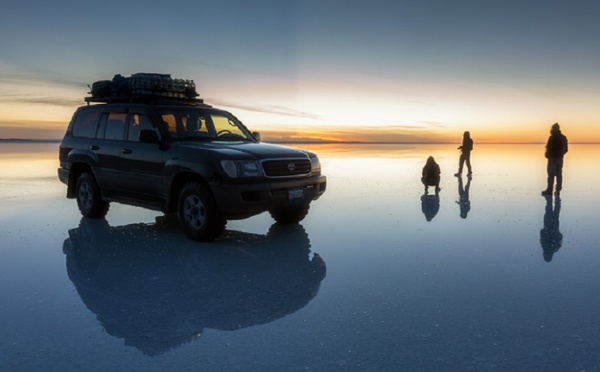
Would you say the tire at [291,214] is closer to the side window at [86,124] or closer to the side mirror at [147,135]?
the side mirror at [147,135]

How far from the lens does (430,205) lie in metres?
11.3

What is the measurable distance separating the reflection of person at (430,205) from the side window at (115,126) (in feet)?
19.1

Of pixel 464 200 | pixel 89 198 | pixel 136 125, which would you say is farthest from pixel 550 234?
pixel 89 198

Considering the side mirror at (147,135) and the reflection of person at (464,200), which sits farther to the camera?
the reflection of person at (464,200)

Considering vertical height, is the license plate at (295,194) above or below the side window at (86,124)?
below

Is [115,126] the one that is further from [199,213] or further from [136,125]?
[199,213]

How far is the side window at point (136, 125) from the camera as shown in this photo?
8359 mm

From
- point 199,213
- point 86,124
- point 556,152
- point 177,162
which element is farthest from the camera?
point 556,152

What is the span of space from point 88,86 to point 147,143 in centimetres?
265

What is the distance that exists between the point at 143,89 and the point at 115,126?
845 mm

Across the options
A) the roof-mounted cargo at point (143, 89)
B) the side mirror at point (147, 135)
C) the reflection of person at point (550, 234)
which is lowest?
the reflection of person at point (550, 234)

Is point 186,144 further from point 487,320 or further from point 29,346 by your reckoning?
point 487,320

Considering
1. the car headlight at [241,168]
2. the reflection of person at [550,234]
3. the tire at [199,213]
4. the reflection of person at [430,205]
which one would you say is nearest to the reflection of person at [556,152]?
the reflection of person at [550,234]

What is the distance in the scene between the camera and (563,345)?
148 inches
